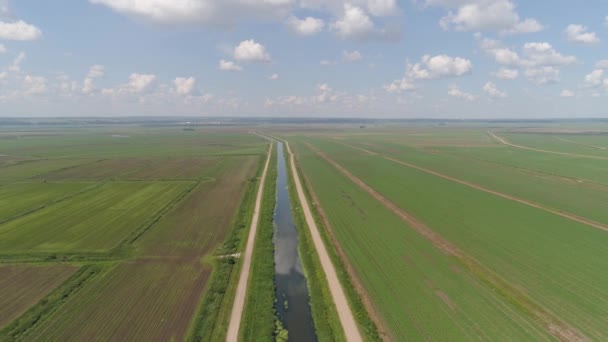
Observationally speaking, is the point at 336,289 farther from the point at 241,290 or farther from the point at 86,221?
the point at 86,221

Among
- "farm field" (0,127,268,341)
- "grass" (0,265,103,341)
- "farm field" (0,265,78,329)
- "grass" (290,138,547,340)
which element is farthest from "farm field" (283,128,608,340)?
"farm field" (0,265,78,329)

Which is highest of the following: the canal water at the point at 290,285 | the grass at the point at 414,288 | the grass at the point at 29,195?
the grass at the point at 29,195

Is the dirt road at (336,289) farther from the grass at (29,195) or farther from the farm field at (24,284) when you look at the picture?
the grass at (29,195)

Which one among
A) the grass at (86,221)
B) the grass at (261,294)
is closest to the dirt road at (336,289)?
the grass at (261,294)

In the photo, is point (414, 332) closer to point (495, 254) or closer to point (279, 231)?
point (495, 254)

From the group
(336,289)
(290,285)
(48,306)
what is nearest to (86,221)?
(48,306)

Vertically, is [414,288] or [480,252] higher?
[480,252]
